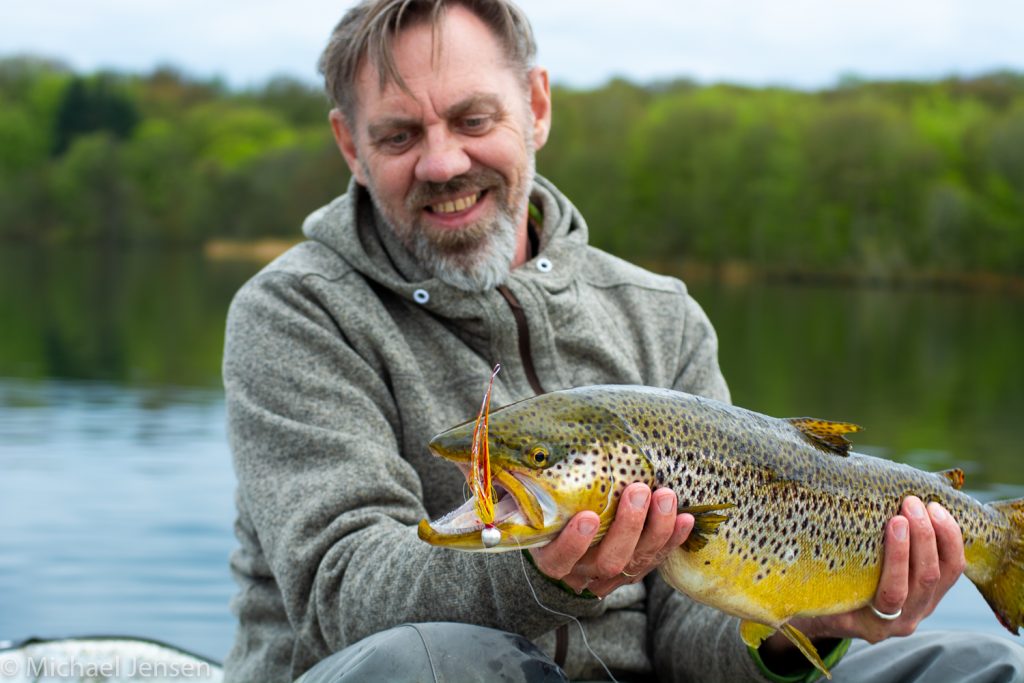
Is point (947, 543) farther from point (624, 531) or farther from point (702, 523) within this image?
point (624, 531)

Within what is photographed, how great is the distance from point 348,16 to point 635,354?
1.51 m

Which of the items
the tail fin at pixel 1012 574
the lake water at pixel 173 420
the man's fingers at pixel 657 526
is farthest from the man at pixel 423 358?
the lake water at pixel 173 420

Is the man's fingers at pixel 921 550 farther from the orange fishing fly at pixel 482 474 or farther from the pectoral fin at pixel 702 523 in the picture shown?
Answer: the orange fishing fly at pixel 482 474

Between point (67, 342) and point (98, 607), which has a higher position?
point (98, 607)

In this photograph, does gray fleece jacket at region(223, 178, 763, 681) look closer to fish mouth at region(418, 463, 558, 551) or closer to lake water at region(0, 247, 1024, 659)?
fish mouth at region(418, 463, 558, 551)

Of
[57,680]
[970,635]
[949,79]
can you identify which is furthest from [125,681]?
[949,79]

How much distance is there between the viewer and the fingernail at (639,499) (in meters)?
2.78

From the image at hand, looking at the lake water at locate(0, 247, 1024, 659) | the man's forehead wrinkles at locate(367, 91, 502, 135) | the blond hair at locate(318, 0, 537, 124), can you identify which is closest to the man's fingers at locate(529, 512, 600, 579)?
the man's forehead wrinkles at locate(367, 91, 502, 135)

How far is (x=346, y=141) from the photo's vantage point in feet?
14.6

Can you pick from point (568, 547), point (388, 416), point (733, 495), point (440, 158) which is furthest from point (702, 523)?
point (440, 158)

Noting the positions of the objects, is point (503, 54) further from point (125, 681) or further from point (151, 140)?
point (151, 140)

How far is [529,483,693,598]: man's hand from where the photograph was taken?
2779mm

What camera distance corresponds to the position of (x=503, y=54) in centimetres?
424

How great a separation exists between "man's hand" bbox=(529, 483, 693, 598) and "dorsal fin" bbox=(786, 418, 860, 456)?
1.71 feet
